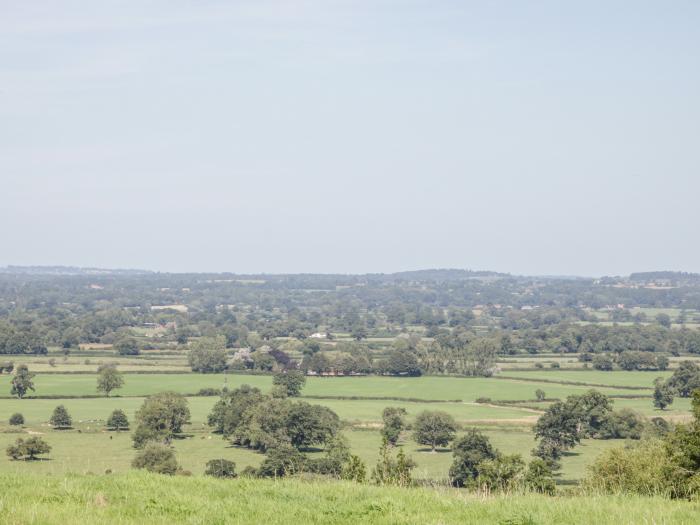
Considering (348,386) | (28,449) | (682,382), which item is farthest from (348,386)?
(28,449)

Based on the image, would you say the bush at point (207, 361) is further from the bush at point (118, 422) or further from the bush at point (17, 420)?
the bush at point (17, 420)

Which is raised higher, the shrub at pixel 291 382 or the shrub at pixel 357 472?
the shrub at pixel 357 472

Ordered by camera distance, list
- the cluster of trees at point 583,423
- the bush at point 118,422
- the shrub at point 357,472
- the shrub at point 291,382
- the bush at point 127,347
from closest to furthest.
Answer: the shrub at point 357,472 < the cluster of trees at point 583,423 < the bush at point 118,422 < the shrub at point 291,382 < the bush at point 127,347

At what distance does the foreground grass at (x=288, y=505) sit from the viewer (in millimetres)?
11812

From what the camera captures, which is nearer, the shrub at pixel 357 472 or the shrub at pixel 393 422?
the shrub at pixel 357 472

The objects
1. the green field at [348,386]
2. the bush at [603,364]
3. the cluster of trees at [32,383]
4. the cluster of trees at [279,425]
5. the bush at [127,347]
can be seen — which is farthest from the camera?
the bush at [127,347]

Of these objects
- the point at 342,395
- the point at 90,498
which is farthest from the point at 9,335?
the point at 90,498

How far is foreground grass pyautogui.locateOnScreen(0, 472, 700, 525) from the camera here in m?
11.8

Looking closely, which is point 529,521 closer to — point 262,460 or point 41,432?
point 262,460

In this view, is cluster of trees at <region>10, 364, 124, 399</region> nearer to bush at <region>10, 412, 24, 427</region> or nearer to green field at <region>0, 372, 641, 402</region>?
green field at <region>0, 372, 641, 402</region>

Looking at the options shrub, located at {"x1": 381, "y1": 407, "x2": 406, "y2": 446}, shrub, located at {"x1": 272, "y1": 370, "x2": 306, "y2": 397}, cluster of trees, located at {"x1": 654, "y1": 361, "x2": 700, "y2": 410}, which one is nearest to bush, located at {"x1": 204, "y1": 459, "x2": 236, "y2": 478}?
shrub, located at {"x1": 381, "y1": 407, "x2": 406, "y2": 446}

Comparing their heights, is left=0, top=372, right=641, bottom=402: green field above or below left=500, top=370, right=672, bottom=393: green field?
below

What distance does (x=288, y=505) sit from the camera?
499 inches

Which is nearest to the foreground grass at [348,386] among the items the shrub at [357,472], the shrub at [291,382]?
the shrub at [291,382]
